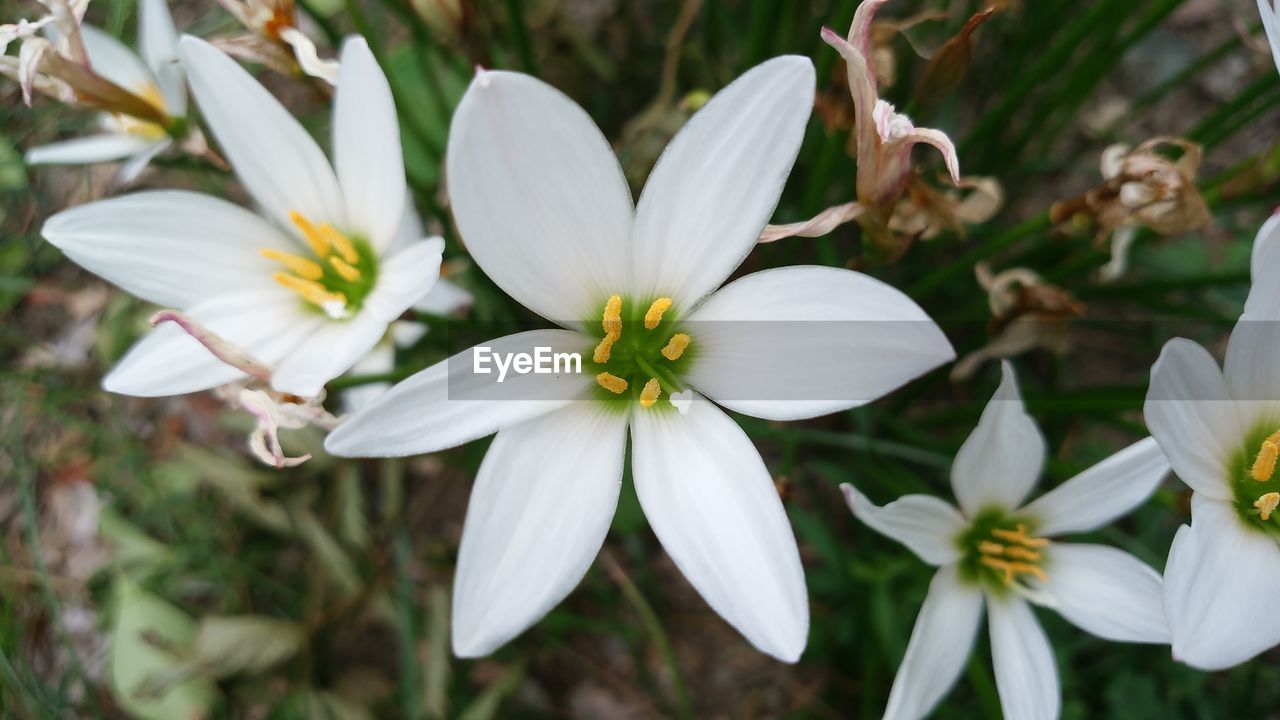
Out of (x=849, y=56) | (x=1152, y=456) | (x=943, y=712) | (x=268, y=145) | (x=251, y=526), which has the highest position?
(x=849, y=56)

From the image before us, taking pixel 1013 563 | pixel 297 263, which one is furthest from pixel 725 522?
pixel 297 263

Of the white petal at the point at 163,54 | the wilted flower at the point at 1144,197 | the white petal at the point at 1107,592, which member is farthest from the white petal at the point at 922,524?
the white petal at the point at 163,54

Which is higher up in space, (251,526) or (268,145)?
(268,145)

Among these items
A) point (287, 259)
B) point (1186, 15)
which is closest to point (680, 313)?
point (287, 259)

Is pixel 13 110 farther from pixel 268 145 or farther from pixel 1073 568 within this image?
pixel 1073 568

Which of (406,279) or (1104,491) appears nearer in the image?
(406,279)

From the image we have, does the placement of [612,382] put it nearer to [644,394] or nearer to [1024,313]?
[644,394]
